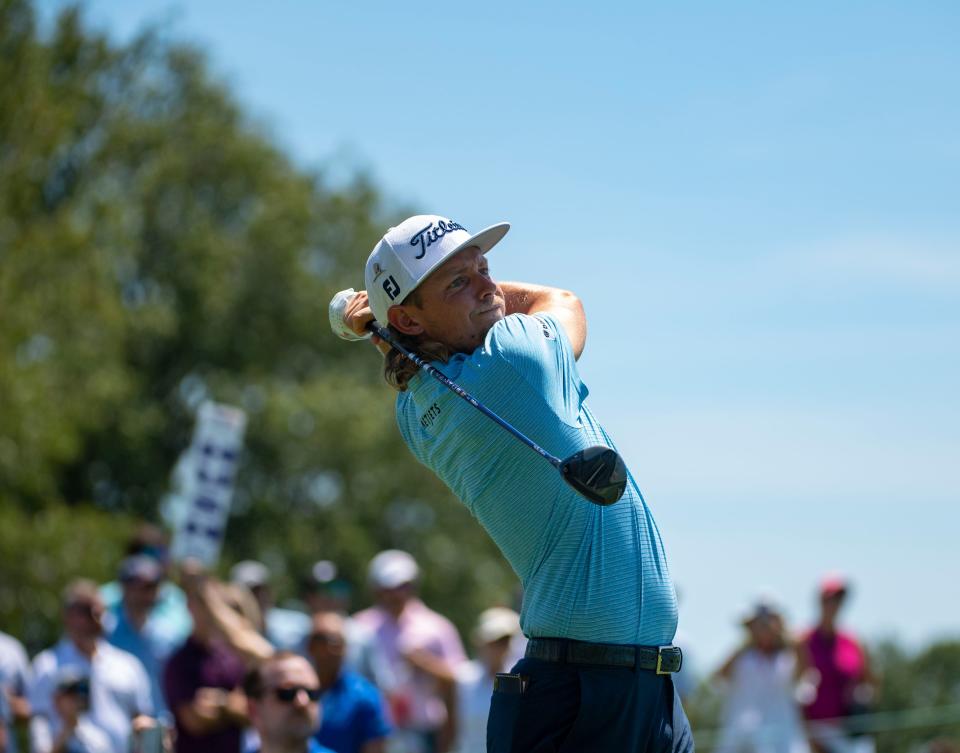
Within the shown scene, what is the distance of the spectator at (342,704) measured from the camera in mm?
8195

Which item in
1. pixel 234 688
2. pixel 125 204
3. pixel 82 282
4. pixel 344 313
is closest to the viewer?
pixel 344 313

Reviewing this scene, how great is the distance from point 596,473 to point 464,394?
0.49m

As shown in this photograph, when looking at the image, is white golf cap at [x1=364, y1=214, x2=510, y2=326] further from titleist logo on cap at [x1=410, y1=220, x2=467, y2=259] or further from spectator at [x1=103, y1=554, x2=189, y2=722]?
spectator at [x1=103, y1=554, x2=189, y2=722]

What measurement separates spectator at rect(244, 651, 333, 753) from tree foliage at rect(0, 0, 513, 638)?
21.1 m

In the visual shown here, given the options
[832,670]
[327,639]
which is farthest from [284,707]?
[832,670]

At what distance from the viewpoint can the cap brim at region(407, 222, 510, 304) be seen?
4.74m

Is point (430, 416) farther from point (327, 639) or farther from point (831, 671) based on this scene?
point (831, 671)

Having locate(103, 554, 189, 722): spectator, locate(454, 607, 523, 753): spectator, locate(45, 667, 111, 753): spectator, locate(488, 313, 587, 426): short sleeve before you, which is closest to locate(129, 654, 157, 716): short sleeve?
locate(103, 554, 189, 722): spectator

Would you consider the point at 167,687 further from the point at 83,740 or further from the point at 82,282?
the point at 82,282

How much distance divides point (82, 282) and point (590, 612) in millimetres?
24304

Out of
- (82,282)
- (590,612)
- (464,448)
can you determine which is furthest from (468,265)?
(82,282)

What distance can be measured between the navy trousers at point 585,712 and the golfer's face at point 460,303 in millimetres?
967

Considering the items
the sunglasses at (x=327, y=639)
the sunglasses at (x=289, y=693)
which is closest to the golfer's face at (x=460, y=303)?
the sunglasses at (x=289, y=693)

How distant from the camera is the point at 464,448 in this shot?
15.7ft
